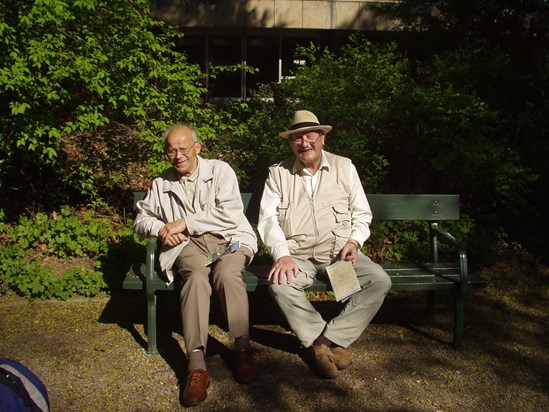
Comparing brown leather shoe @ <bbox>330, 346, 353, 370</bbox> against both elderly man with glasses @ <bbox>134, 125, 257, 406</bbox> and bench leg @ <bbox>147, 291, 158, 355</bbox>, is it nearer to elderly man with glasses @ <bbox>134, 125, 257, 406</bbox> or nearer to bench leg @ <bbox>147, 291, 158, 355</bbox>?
elderly man with glasses @ <bbox>134, 125, 257, 406</bbox>

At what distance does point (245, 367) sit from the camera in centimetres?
372

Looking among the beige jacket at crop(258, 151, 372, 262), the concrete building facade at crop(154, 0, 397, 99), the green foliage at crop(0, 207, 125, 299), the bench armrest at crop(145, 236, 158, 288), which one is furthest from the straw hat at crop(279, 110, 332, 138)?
the concrete building facade at crop(154, 0, 397, 99)

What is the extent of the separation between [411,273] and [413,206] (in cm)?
68

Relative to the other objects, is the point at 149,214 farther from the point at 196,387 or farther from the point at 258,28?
the point at 258,28

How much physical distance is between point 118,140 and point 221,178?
2314 mm

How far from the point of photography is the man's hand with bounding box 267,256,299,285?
386 centimetres

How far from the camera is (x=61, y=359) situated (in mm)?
3992

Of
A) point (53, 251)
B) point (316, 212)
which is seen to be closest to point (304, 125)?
point (316, 212)

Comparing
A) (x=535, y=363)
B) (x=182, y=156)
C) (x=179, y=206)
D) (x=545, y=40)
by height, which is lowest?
(x=535, y=363)

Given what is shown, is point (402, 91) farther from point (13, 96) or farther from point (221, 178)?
point (13, 96)

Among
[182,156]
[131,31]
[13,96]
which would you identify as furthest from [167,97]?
[182,156]

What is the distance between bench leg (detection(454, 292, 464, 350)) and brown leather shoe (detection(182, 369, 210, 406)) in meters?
1.77

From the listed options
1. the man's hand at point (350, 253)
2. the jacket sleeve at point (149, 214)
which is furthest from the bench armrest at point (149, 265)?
the man's hand at point (350, 253)

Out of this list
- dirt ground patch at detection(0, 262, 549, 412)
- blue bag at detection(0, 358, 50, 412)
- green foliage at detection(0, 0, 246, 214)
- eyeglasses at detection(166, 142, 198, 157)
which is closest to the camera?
blue bag at detection(0, 358, 50, 412)
